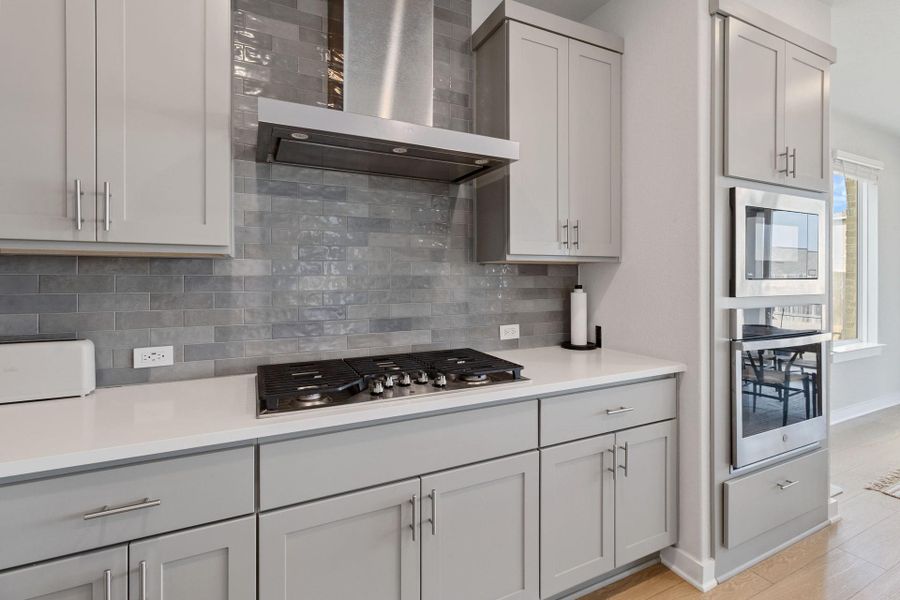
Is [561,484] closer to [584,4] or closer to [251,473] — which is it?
[251,473]

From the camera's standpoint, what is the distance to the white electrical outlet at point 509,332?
7.96 ft

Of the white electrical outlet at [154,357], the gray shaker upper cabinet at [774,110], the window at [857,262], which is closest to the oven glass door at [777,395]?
the gray shaker upper cabinet at [774,110]

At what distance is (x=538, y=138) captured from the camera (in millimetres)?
2121

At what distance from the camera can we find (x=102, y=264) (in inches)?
64.5

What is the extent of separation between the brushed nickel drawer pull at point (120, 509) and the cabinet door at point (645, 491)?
1627mm

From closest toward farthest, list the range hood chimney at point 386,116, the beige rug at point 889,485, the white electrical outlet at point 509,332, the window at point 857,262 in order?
the range hood chimney at point 386,116 → the white electrical outlet at point 509,332 → the beige rug at point 889,485 → the window at point 857,262

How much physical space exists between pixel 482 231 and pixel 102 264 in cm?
158

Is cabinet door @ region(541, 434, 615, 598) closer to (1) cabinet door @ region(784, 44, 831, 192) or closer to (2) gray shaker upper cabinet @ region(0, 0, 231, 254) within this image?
(2) gray shaker upper cabinet @ region(0, 0, 231, 254)

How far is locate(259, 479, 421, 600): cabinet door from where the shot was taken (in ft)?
4.15

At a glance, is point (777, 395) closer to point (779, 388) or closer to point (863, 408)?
point (779, 388)

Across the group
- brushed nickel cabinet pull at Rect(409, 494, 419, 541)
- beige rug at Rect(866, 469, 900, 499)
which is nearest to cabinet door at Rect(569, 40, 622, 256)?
brushed nickel cabinet pull at Rect(409, 494, 419, 541)

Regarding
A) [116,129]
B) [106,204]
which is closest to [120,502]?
[106,204]

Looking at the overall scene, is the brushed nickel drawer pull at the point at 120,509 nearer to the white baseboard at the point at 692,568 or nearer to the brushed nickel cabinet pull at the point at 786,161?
the white baseboard at the point at 692,568

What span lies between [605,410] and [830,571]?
137cm
